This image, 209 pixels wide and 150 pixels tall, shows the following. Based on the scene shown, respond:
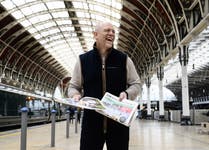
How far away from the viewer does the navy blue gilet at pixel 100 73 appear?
383cm

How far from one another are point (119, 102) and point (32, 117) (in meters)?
34.5

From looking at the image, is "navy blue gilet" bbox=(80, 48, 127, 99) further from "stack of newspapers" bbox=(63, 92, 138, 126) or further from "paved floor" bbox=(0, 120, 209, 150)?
"paved floor" bbox=(0, 120, 209, 150)

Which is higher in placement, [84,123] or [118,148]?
[84,123]

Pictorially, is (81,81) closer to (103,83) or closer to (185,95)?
(103,83)

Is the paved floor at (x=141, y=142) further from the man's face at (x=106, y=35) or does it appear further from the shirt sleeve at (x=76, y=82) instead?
the man's face at (x=106, y=35)

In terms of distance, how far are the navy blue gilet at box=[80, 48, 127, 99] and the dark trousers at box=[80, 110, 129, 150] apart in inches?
10.2

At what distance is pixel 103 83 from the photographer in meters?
3.81

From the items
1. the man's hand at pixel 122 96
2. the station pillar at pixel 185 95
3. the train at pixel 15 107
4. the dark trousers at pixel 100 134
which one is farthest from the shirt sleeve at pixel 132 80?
the station pillar at pixel 185 95

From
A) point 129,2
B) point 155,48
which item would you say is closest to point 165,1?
point 129,2

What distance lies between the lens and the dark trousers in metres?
3.74

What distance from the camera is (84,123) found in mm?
3812

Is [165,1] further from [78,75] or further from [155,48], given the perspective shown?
[78,75]

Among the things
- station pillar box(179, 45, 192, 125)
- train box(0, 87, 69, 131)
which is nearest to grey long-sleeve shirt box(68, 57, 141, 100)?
train box(0, 87, 69, 131)

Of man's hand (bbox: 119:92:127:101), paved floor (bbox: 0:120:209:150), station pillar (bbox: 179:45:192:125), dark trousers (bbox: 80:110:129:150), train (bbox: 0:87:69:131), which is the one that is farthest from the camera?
station pillar (bbox: 179:45:192:125)
